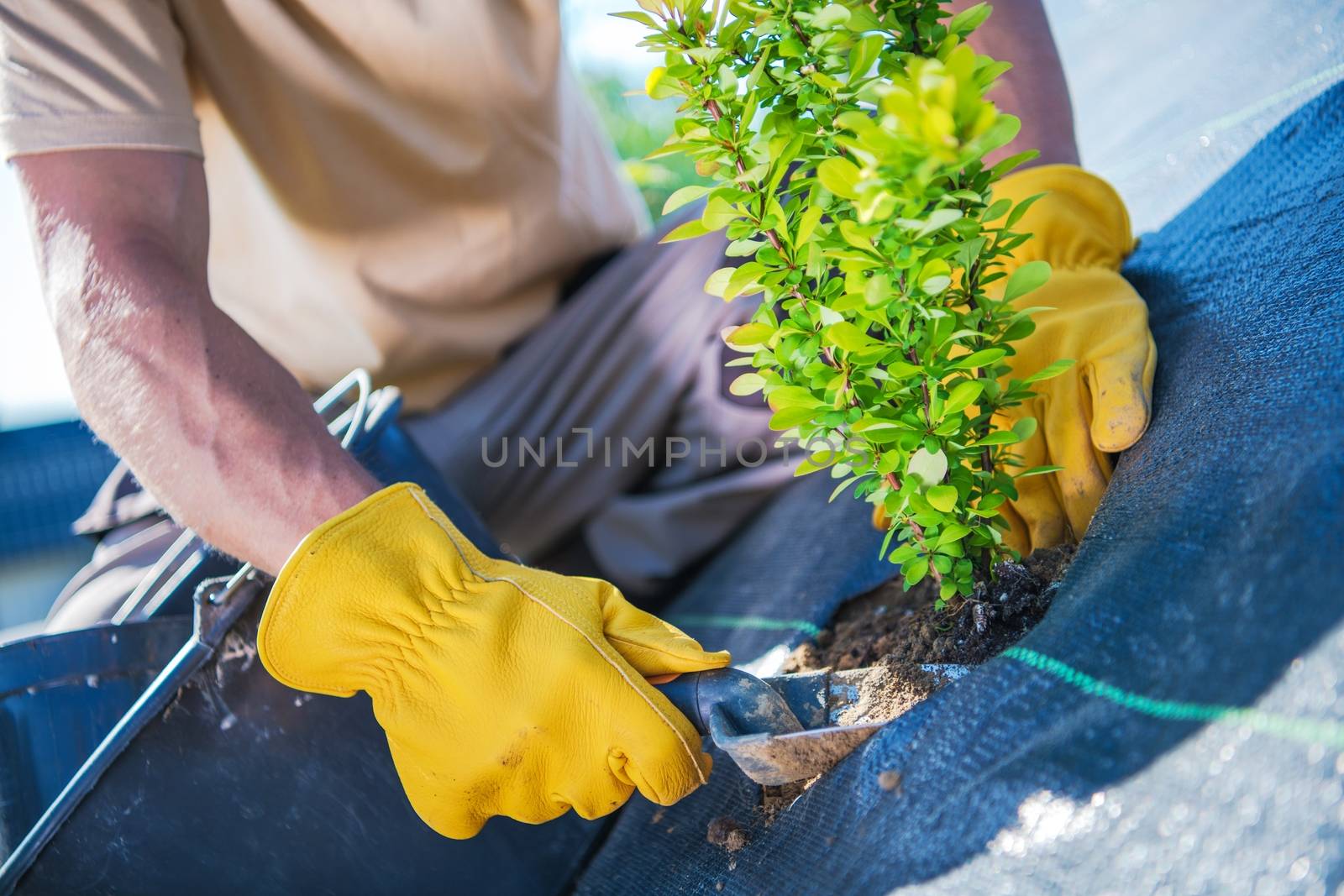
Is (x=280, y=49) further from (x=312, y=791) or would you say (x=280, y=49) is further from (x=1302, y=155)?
(x=1302, y=155)

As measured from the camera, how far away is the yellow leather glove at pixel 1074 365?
1096mm

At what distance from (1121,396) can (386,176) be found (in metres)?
1.43

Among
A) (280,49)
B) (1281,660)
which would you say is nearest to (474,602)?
(1281,660)

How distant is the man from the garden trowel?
0.04m

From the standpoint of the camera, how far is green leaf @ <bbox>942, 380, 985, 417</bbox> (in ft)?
3.06

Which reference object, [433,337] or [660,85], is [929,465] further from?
[433,337]

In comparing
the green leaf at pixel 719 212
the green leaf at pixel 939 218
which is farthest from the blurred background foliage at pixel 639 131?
the green leaf at pixel 939 218

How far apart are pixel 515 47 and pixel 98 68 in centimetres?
83

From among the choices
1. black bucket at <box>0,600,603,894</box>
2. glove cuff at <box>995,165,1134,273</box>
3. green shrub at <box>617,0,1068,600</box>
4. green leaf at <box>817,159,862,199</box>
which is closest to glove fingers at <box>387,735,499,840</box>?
black bucket at <box>0,600,603,894</box>

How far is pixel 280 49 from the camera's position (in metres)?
1.69

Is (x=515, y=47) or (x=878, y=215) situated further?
(x=515, y=47)

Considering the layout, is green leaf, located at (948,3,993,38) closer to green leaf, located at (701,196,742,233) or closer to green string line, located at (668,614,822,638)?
green leaf, located at (701,196,742,233)

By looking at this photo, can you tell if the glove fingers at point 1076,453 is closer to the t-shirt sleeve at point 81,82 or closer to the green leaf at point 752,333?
the green leaf at point 752,333

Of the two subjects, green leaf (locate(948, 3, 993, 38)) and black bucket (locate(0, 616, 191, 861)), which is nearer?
green leaf (locate(948, 3, 993, 38))
